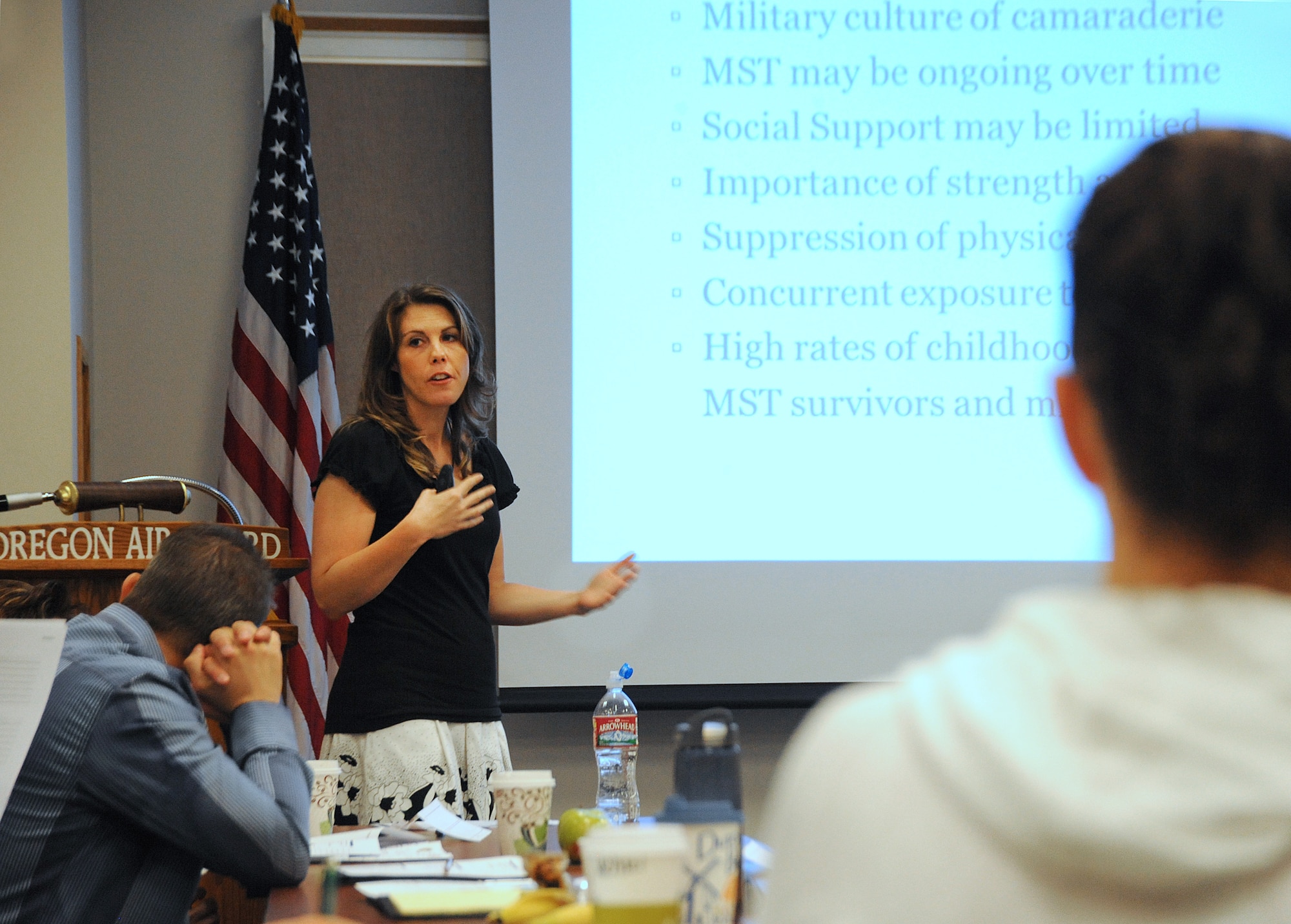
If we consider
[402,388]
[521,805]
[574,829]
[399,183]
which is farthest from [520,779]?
[399,183]

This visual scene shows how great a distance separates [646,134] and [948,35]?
106 centimetres

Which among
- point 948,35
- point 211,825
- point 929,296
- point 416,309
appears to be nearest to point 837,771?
point 211,825

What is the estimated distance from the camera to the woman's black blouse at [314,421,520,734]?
2.36m

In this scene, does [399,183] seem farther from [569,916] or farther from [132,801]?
[569,916]

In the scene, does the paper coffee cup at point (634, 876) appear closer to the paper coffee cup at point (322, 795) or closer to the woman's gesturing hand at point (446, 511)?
the paper coffee cup at point (322, 795)

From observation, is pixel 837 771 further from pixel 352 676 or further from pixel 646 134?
pixel 646 134

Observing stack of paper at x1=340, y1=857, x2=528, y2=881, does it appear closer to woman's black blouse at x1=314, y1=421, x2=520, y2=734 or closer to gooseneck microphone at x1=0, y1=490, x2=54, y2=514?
woman's black blouse at x1=314, y1=421, x2=520, y2=734

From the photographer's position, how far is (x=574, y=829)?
5.37ft

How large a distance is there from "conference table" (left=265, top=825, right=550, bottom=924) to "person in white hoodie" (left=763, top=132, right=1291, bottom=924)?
912 mm

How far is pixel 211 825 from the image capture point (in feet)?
5.04

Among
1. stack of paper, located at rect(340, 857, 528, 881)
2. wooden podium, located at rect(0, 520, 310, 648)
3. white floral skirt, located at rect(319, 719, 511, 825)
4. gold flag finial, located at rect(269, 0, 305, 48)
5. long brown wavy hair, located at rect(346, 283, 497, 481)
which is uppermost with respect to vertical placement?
gold flag finial, located at rect(269, 0, 305, 48)

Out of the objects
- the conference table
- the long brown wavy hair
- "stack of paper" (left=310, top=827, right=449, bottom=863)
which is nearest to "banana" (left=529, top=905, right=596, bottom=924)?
the conference table

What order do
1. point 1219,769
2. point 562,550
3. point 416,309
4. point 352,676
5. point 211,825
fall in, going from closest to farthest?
point 1219,769 < point 211,825 < point 352,676 < point 416,309 < point 562,550

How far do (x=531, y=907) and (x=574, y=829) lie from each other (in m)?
0.32
